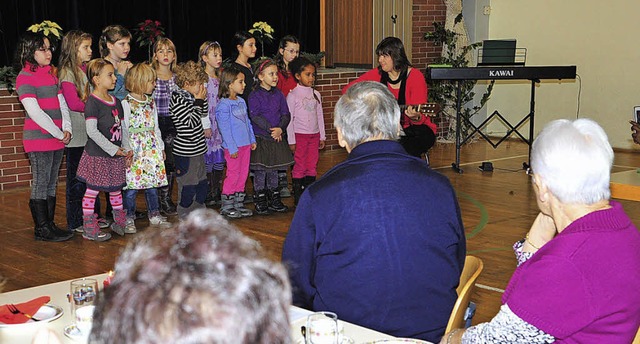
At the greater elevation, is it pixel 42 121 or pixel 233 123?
pixel 42 121

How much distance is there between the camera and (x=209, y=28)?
11414 mm

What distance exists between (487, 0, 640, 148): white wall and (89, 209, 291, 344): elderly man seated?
1023 centimetres

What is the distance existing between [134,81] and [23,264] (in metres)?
1.49

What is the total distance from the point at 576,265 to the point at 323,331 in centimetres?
69

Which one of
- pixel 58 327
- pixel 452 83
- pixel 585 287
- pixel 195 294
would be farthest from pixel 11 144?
pixel 195 294

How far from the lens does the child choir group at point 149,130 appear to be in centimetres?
579

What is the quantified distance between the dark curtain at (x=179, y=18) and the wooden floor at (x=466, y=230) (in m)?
2.66

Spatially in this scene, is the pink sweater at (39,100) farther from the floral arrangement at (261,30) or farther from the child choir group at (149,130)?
the floral arrangement at (261,30)

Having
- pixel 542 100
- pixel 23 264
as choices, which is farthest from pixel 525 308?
pixel 542 100

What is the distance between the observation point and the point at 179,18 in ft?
36.5

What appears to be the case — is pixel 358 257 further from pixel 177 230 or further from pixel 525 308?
pixel 177 230

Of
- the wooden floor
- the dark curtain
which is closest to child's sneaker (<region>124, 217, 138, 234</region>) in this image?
the wooden floor

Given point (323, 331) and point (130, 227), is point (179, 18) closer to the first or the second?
point (130, 227)

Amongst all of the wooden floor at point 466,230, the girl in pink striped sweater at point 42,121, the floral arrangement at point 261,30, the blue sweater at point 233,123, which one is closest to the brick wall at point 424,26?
the wooden floor at point 466,230
